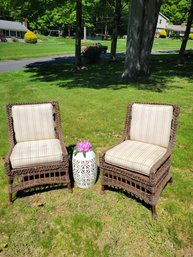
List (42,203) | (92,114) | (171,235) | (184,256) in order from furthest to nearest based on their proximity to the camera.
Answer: (92,114)
(42,203)
(171,235)
(184,256)

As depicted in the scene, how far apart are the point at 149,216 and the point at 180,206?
0.58 meters

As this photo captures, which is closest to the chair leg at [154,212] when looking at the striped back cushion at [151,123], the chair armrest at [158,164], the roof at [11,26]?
the chair armrest at [158,164]

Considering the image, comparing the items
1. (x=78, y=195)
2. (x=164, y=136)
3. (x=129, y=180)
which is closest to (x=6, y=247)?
(x=78, y=195)

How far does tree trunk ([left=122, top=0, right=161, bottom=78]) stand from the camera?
13.1 m

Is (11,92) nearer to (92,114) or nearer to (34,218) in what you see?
(92,114)

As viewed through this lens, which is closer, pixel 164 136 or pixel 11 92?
pixel 164 136

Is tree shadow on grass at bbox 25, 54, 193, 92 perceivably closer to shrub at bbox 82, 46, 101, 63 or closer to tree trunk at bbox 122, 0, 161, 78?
tree trunk at bbox 122, 0, 161, 78

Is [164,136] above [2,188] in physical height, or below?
above

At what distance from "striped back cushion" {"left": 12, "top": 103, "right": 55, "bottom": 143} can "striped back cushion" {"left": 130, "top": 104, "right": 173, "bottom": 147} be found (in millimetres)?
1661

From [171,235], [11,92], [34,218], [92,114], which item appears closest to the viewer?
[171,235]

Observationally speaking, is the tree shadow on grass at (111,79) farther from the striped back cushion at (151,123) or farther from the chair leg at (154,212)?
the chair leg at (154,212)

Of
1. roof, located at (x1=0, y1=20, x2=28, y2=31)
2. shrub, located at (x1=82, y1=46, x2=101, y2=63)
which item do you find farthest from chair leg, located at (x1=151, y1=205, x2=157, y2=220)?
roof, located at (x1=0, y1=20, x2=28, y2=31)

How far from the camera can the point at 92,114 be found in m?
8.70

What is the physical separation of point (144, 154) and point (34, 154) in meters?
1.85
